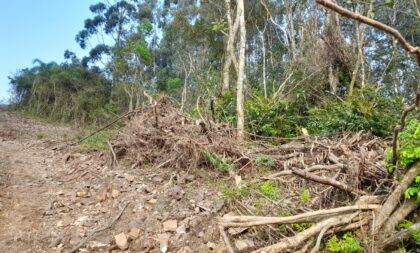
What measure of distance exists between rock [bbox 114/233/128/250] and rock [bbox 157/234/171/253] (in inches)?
14.1

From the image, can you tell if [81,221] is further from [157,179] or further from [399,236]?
[399,236]

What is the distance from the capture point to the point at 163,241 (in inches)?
157

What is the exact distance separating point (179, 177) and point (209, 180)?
0.44 m

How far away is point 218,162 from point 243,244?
217 centimetres

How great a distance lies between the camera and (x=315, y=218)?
3408 mm

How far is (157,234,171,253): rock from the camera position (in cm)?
388

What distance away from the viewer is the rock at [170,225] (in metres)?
4.17

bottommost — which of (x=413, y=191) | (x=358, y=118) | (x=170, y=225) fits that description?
(x=170, y=225)

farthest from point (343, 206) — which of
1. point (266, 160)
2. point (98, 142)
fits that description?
point (98, 142)

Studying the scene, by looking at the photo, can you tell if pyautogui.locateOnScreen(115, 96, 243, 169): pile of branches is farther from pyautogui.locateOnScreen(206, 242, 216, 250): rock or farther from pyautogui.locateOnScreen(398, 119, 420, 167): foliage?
pyautogui.locateOnScreen(398, 119, 420, 167): foliage

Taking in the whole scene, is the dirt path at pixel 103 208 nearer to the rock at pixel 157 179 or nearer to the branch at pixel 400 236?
the rock at pixel 157 179

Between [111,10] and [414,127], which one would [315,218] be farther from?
[111,10]

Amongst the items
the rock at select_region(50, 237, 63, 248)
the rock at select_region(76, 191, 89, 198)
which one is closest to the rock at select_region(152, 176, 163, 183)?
the rock at select_region(76, 191, 89, 198)

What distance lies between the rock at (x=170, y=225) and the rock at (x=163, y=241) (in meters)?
0.08
